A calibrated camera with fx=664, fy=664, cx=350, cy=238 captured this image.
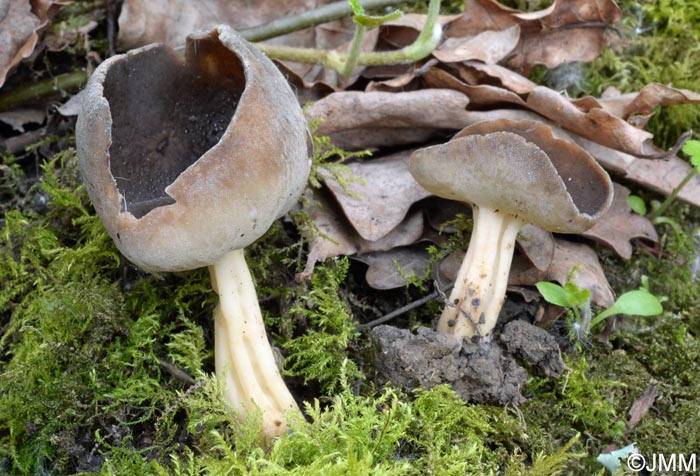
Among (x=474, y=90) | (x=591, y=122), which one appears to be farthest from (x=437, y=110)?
(x=591, y=122)

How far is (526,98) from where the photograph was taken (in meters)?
2.58

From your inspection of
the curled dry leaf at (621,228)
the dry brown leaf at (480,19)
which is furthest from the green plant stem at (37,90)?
the curled dry leaf at (621,228)

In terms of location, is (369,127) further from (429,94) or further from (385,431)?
(385,431)

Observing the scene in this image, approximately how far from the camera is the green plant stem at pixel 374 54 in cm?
255

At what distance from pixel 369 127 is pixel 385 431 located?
1269mm

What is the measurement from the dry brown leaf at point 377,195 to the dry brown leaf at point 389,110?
160 mm

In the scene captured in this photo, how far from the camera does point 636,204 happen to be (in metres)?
2.61

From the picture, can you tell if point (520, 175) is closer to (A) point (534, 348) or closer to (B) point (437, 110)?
(A) point (534, 348)

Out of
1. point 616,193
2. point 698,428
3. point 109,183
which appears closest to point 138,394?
point 109,183

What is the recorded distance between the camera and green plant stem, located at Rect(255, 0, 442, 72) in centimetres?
255

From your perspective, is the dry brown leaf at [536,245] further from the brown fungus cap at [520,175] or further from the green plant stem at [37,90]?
the green plant stem at [37,90]

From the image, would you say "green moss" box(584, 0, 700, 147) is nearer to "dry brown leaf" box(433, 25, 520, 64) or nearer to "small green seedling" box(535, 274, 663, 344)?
"dry brown leaf" box(433, 25, 520, 64)

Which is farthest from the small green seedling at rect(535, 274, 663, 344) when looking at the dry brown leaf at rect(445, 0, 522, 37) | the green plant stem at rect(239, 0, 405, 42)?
the green plant stem at rect(239, 0, 405, 42)

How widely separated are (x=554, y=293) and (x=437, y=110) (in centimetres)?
84
